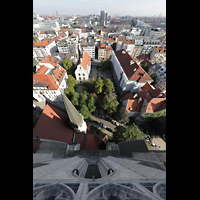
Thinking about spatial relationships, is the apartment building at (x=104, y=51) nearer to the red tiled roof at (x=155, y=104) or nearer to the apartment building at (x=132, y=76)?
the apartment building at (x=132, y=76)

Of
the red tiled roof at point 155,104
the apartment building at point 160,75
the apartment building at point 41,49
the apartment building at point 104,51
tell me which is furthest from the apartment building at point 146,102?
the apartment building at point 41,49

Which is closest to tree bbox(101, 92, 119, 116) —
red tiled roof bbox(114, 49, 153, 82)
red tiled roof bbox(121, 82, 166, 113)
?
red tiled roof bbox(121, 82, 166, 113)

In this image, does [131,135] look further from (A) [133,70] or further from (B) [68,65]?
(B) [68,65]

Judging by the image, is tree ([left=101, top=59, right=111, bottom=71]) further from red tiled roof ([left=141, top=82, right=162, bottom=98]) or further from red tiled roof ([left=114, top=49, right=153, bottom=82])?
red tiled roof ([left=141, top=82, right=162, bottom=98])

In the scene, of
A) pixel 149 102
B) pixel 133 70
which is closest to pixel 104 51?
pixel 133 70
